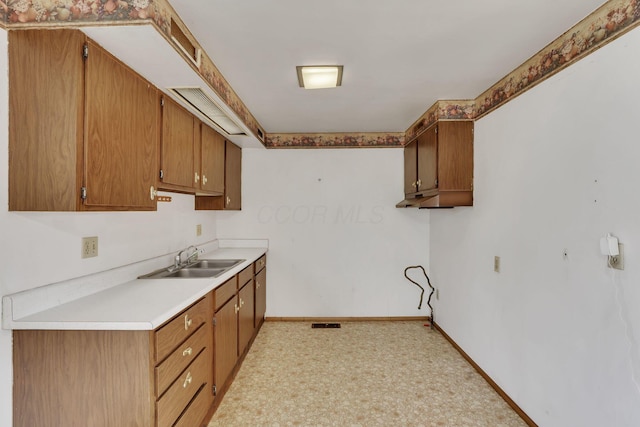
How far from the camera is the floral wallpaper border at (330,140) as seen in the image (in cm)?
384

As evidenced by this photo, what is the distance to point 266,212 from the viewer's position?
12.8 feet

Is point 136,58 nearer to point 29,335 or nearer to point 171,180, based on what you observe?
point 171,180

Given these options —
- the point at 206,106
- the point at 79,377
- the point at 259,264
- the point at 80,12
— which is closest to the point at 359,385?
the point at 259,264

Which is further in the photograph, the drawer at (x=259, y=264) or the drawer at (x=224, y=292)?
the drawer at (x=259, y=264)

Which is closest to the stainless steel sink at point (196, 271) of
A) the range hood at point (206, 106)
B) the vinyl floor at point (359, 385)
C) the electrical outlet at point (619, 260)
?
the vinyl floor at point (359, 385)

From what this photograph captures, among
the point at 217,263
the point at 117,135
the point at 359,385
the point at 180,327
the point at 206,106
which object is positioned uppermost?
the point at 206,106

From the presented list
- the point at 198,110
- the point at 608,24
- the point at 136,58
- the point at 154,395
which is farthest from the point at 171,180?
the point at 608,24

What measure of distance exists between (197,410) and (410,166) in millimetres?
3096

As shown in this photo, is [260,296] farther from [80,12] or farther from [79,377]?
[80,12]

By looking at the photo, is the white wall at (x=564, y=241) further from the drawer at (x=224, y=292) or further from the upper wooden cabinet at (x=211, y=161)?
the upper wooden cabinet at (x=211, y=161)

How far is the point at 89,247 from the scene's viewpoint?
5.85ft

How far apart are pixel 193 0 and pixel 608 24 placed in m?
1.99

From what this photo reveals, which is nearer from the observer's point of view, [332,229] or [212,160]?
[212,160]

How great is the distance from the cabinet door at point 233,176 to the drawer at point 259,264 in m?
0.69
